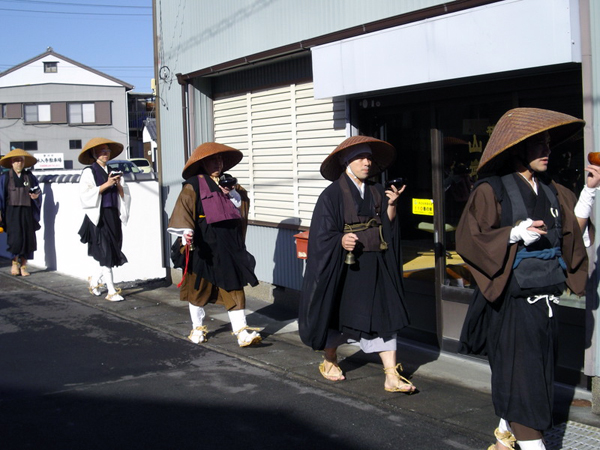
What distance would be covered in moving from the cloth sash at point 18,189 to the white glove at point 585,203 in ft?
31.3

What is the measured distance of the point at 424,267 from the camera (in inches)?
290

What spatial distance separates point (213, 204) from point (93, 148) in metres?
3.22

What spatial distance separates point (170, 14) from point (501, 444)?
27.0 ft

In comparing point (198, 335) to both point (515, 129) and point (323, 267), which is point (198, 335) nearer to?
point (323, 267)

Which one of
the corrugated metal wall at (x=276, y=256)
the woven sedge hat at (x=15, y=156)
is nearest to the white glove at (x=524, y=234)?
the corrugated metal wall at (x=276, y=256)

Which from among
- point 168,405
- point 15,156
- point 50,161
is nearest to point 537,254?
point 168,405

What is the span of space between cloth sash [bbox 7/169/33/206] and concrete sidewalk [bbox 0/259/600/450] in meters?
2.49

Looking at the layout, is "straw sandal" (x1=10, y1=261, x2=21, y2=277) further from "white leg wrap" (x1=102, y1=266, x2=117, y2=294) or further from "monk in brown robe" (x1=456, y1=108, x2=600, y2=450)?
"monk in brown robe" (x1=456, y1=108, x2=600, y2=450)

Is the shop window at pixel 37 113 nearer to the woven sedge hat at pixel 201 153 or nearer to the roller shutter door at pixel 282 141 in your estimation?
the roller shutter door at pixel 282 141

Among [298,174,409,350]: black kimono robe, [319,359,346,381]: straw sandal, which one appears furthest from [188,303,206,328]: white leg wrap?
[298,174,409,350]: black kimono robe

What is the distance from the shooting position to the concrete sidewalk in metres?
5.20

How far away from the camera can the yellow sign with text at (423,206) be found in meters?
7.16

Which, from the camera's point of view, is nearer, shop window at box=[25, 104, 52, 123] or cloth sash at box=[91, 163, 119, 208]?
cloth sash at box=[91, 163, 119, 208]

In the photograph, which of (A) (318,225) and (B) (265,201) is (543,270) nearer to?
(A) (318,225)
